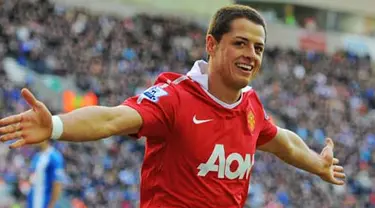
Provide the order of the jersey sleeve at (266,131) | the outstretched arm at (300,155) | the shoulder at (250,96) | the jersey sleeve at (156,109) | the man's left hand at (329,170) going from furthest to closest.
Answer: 1. the man's left hand at (329,170)
2. the outstretched arm at (300,155)
3. the jersey sleeve at (266,131)
4. the shoulder at (250,96)
5. the jersey sleeve at (156,109)

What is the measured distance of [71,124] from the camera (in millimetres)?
4168

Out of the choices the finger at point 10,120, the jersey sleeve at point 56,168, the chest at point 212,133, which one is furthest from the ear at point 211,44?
the jersey sleeve at point 56,168

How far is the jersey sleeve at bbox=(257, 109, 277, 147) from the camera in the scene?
5.42 meters

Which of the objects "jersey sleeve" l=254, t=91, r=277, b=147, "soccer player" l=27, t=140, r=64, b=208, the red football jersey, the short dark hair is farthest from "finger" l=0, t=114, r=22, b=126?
"soccer player" l=27, t=140, r=64, b=208

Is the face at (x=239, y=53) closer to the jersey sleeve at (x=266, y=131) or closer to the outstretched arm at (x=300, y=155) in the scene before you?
the jersey sleeve at (x=266, y=131)

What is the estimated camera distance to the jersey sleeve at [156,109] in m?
4.56

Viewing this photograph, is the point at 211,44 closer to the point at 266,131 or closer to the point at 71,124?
the point at 266,131

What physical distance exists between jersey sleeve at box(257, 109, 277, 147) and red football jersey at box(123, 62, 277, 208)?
1.44ft

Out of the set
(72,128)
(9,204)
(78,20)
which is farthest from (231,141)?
(78,20)

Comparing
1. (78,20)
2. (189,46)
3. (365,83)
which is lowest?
(365,83)

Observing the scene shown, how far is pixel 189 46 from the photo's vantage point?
86.5ft

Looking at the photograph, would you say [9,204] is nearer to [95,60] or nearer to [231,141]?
[95,60]

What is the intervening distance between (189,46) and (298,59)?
5595 millimetres

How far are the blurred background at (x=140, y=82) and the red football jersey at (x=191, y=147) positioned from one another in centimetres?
933
